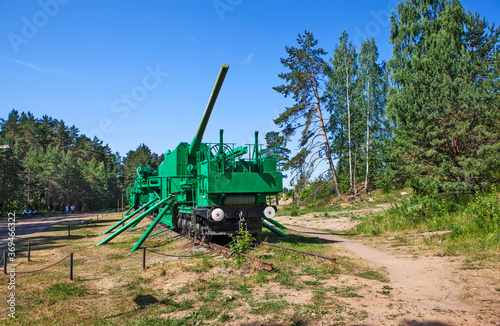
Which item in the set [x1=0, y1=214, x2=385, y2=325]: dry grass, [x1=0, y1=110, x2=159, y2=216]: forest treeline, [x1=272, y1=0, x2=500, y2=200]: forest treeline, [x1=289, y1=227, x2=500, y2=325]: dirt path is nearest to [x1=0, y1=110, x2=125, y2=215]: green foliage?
[x1=0, y1=110, x2=159, y2=216]: forest treeline

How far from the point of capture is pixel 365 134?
34.1 m

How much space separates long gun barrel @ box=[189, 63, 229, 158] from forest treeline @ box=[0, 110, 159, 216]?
688 inches

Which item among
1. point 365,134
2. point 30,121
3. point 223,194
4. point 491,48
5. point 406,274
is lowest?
point 406,274

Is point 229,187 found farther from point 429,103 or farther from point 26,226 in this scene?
point 26,226

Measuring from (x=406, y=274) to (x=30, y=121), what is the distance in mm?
95629

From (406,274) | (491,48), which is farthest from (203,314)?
(491,48)

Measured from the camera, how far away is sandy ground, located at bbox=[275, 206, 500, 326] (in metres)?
5.16

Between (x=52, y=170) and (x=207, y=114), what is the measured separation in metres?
52.7

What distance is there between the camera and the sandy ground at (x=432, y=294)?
203 inches

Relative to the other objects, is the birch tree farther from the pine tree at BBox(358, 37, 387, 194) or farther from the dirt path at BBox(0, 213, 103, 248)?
the dirt path at BBox(0, 213, 103, 248)

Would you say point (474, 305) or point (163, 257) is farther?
point (163, 257)

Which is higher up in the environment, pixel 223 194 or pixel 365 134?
pixel 365 134

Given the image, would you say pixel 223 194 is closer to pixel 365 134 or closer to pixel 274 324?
pixel 274 324

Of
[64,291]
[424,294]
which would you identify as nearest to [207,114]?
[64,291]
